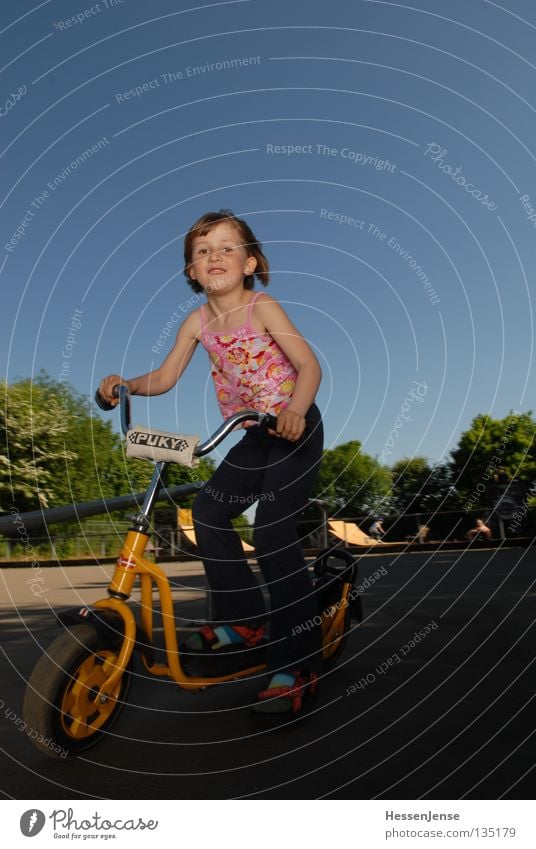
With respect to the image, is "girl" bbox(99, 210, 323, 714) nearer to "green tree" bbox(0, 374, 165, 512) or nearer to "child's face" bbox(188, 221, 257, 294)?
"child's face" bbox(188, 221, 257, 294)

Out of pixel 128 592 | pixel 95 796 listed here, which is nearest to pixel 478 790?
pixel 95 796

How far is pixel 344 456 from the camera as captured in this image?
1202cm

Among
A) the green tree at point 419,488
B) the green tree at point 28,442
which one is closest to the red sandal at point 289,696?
the green tree at point 419,488

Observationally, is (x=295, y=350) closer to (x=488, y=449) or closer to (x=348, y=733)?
(x=348, y=733)

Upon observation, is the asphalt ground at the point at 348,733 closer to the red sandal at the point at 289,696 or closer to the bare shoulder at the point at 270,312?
the red sandal at the point at 289,696

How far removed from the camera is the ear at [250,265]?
141 inches

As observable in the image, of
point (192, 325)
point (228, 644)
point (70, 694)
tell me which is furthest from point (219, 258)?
point (70, 694)

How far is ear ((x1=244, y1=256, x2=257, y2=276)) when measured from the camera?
3580mm

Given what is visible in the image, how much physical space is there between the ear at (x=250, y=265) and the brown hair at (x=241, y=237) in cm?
2

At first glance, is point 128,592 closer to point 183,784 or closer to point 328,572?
point 183,784

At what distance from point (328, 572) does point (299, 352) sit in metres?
1.50

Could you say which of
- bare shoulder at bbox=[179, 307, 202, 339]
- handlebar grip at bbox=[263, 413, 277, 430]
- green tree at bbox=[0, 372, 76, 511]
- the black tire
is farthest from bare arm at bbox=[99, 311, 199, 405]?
green tree at bbox=[0, 372, 76, 511]
